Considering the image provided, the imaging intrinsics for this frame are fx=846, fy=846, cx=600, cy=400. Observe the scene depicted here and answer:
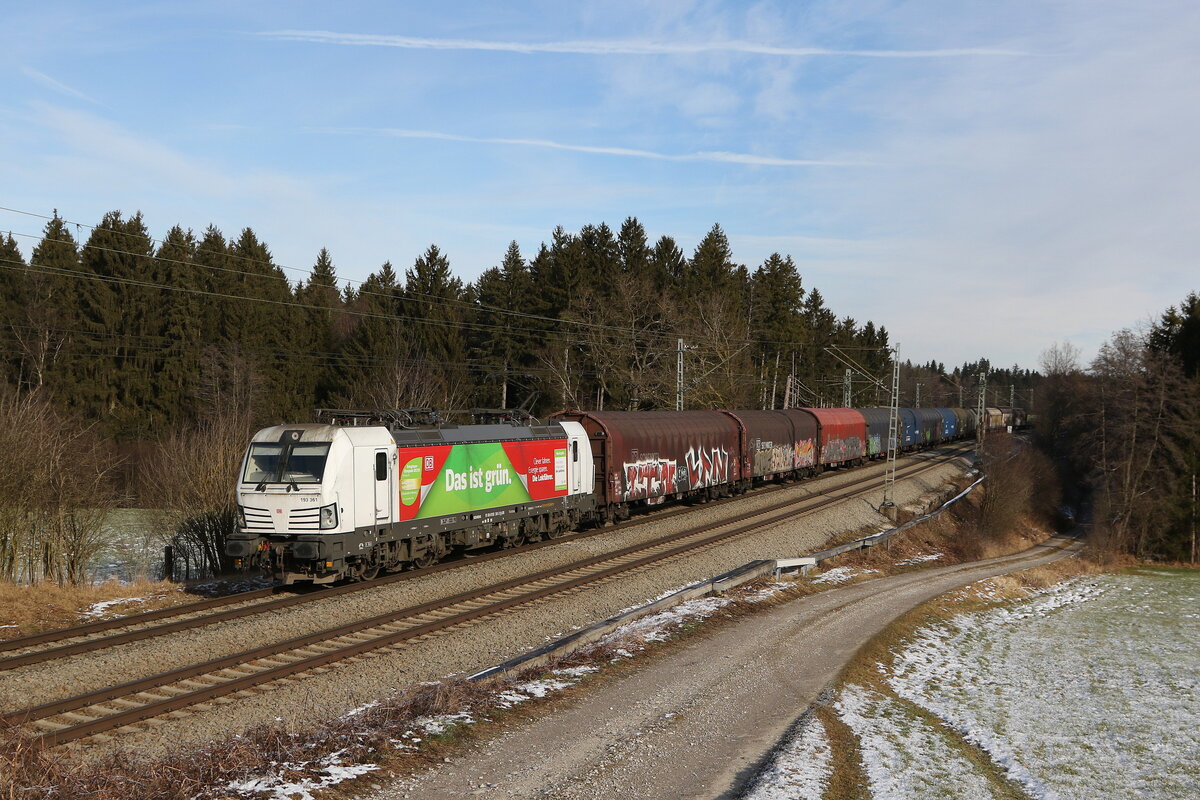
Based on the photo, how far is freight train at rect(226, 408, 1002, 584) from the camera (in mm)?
17516

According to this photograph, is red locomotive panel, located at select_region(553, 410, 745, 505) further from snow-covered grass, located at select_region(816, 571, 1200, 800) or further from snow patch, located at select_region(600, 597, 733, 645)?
snow-covered grass, located at select_region(816, 571, 1200, 800)

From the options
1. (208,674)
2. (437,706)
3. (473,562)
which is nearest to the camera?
(437,706)

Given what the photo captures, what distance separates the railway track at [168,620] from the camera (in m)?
13.4

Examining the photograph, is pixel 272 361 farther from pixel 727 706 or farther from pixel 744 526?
pixel 727 706

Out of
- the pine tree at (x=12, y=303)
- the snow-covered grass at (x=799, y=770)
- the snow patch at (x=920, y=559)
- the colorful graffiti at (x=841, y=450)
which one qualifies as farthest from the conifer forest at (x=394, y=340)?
the snow-covered grass at (x=799, y=770)

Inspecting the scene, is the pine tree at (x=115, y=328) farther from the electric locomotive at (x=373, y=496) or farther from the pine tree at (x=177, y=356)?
the electric locomotive at (x=373, y=496)

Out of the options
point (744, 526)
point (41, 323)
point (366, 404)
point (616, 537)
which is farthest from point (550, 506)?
point (41, 323)

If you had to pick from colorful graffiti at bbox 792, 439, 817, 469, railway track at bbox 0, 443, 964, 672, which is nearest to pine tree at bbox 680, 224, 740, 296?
colorful graffiti at bbox 792, 439, 817, 469

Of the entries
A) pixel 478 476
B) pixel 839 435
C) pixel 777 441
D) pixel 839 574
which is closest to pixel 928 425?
pixel 839 435

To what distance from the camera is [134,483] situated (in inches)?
1615

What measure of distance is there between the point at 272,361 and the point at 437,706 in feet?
188

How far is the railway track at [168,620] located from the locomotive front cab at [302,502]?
1.80 ft

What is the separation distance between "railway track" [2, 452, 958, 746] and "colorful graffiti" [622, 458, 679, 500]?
212 inches

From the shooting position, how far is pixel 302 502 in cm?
1733
